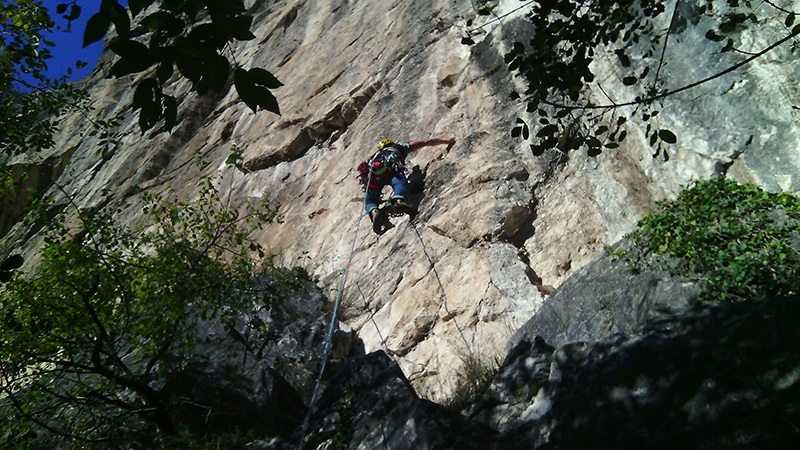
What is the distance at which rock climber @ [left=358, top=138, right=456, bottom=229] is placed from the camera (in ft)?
25.9

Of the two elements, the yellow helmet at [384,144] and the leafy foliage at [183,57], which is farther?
the yellow helmet at [384,144]

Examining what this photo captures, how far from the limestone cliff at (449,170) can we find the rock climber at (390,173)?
223 millimetres

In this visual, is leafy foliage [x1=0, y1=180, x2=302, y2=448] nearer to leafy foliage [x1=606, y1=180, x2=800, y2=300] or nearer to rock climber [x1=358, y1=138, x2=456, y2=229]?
rock climber [x1=358, y1=138, x2=456, y2=229]

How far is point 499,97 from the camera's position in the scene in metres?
7.84

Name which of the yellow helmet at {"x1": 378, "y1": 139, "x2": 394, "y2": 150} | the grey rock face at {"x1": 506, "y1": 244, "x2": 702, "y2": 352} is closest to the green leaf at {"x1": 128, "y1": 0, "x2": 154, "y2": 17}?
the grey rock face at {"x1": 506, "y1": 244, "x2": 702, "y2": 352}

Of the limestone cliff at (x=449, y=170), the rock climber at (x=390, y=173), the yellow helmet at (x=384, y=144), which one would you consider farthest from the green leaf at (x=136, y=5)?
the yellow helmet at (x=384, y=144)

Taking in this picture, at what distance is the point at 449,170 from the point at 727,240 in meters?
4.04

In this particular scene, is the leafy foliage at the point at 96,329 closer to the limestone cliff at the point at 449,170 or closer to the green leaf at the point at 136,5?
the limestone cliff at the point at 449,170

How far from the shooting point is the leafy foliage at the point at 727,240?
156 inches

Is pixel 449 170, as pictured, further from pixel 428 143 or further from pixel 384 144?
pixel 384 144

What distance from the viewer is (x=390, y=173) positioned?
8.09 metres

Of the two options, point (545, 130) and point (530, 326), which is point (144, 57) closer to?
point (545, 130)

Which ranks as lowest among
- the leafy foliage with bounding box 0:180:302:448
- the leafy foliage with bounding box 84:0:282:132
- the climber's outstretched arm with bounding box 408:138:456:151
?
the climber's outstretched arm with bounding box 408:138:456:151

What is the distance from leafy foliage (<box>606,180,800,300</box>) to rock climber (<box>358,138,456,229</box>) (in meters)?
3.56
